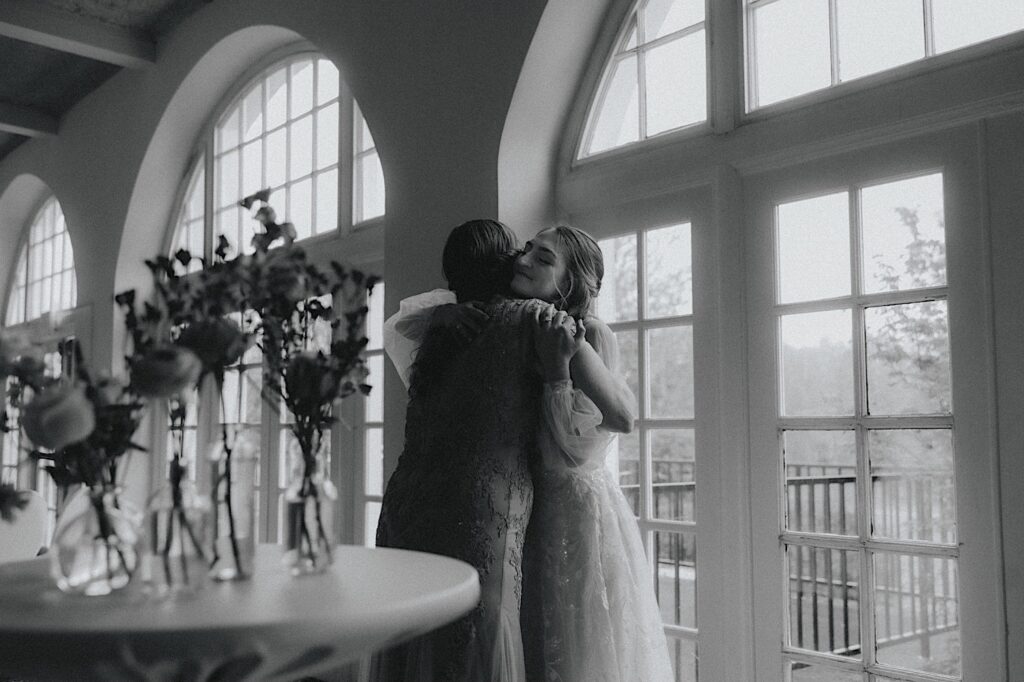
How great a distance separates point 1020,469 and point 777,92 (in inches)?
47.4

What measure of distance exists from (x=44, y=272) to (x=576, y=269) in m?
5.92

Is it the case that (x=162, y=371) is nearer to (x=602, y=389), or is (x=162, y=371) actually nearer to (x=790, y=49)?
(x=602, y=389)

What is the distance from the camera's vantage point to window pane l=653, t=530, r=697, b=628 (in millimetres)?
2701

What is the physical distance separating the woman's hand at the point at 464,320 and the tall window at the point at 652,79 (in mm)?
1074

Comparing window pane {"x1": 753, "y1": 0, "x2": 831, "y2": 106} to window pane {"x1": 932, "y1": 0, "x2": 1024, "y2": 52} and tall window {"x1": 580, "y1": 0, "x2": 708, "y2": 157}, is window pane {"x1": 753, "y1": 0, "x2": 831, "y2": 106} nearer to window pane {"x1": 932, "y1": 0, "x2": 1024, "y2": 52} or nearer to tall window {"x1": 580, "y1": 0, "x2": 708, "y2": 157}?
tall window {"x1": 580, "y1": 0, "x2": 708, "y2": 157}

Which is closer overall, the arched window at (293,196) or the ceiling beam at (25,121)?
the arched window at (293,196)

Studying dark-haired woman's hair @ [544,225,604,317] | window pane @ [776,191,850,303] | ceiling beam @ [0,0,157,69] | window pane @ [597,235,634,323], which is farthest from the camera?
ceiling beam @ [0,0,157,69]

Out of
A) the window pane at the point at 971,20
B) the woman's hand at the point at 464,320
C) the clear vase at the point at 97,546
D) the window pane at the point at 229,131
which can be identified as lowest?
the clear vase at the point at 97,546

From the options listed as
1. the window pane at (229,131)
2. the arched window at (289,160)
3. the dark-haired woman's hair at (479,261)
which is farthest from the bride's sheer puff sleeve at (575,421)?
the window pane at (229,131)

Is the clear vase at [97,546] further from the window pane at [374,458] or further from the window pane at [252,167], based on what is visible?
the window pane at [252,167]

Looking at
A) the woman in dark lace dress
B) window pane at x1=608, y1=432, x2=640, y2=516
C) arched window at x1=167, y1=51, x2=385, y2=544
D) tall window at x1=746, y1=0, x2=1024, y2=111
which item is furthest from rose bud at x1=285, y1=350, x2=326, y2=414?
arched window at x1=167, y1=51, x2=385, y2=544

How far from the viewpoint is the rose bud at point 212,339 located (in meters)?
1.31

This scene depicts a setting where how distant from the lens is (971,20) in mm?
2203

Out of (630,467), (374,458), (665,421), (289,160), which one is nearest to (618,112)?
(665,421)
